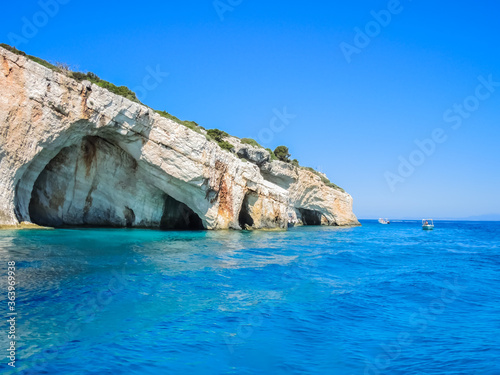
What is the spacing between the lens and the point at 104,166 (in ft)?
86.2

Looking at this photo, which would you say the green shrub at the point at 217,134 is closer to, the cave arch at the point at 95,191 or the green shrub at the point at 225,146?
the green shrub at the point at 225,146

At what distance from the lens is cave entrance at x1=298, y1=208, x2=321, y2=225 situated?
60984mm

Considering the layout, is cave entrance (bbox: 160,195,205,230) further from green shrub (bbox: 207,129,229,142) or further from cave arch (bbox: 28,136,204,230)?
green shrub (bbox: 207,129,229,142)

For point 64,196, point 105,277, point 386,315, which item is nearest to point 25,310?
point 105,277

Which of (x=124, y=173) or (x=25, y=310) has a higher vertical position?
(x=124, y=173)

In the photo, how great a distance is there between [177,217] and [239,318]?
1092 inches

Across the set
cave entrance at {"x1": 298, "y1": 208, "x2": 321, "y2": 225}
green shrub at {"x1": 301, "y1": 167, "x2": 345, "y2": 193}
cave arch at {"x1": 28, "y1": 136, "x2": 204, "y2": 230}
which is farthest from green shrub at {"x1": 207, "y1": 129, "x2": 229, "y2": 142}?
cave entrance at {"x1": 298, "y1": 208, "x2": 321, "y2": 225}

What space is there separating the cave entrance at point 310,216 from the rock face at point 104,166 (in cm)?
2589

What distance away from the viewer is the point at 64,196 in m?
25.4

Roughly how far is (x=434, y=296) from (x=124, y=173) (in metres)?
23.3

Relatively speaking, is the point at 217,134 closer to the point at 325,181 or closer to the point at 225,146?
the point at 225,146

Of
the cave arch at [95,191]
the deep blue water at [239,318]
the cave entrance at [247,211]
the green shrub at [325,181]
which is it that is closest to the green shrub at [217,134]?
the cave entrance at [247,211]

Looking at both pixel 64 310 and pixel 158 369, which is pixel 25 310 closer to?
pixel 64 310

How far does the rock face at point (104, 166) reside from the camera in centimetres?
1977
